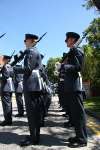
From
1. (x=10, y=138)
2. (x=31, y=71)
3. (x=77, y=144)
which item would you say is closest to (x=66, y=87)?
(x=31, y=71)

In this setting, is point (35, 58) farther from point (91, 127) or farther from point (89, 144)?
point (91, 127)

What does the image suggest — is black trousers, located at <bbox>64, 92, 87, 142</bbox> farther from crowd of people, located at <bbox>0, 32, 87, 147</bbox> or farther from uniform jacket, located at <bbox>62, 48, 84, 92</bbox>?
uniform jacket, located at <bbox>62, 48, 84, 92</bbox>

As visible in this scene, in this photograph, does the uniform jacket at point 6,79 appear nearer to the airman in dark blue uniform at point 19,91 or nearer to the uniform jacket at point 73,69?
the airman in dark blue uniform at point 19,91

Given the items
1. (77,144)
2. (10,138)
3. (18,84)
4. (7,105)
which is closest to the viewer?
(77,144)

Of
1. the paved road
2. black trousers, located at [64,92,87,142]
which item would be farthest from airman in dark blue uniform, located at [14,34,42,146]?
black trousers, located at [64,92,87,142]

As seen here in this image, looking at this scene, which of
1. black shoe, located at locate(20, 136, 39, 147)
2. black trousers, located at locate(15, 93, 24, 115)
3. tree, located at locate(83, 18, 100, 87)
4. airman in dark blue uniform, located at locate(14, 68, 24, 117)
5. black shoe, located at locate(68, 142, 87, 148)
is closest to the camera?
black shoe, located at locate(68, 142, 87, 148)

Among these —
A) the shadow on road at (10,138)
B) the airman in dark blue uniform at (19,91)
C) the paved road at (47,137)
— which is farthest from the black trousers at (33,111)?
the airman in dark blue uniform at (19,91)

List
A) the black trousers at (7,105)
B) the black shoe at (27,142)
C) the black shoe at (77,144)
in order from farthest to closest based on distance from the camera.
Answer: the black trousers at (7,105), the black shoe at (27,142), the black shoe at (77,144)

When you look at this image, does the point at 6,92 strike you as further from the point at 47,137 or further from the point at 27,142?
the point at 27,142

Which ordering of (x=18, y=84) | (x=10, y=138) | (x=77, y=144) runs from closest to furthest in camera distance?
(x=77, y=144) < (x=10, y=138) < (x=18, y=84)

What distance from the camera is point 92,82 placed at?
1907 inches

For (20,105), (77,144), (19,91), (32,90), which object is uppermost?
(32,90)

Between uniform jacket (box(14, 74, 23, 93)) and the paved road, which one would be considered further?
uniform jacket (box(14, 74, 23, 93))

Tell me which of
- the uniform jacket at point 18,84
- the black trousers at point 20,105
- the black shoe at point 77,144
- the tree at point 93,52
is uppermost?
the tree at point 93,52
